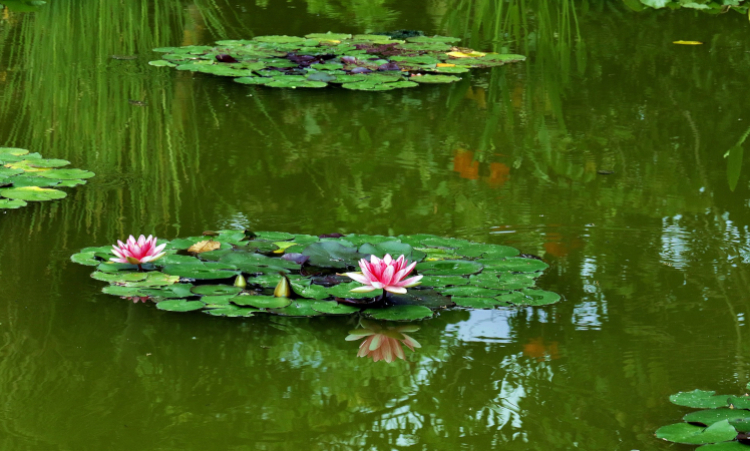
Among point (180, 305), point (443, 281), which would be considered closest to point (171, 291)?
point (180, 305)

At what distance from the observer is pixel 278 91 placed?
15.3 feet

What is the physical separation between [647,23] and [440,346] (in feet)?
15.5

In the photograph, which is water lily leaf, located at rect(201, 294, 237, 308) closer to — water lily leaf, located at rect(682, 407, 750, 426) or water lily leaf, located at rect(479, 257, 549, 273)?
water lily leaf, located at rect(479, 257, 549, 273)

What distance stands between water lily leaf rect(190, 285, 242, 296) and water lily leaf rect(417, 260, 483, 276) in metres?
0.50

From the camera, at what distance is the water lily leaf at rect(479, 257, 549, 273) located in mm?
2631

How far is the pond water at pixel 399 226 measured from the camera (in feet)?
6.41

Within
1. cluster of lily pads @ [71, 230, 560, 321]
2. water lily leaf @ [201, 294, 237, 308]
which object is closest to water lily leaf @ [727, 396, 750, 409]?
cluster of lily pads @ [71, 230, 560, 321]

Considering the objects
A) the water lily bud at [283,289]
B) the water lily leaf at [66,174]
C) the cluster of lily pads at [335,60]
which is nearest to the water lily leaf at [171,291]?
the water lily bud at [283,289]

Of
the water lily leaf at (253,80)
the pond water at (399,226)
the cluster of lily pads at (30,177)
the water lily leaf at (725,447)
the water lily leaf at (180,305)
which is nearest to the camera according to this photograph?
the water lily leaf at (725,447)

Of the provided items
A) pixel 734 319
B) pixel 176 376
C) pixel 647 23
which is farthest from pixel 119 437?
pixel 647 23

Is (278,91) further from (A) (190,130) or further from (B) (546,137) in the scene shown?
(B) (546,137)

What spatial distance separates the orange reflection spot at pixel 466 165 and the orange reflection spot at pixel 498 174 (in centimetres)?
6

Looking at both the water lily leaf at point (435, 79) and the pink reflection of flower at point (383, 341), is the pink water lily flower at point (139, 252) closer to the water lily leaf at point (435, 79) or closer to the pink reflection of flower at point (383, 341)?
the pink reflection of flower at point (383, 341)

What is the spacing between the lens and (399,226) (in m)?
3.01
